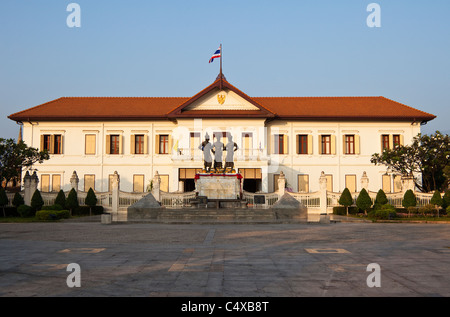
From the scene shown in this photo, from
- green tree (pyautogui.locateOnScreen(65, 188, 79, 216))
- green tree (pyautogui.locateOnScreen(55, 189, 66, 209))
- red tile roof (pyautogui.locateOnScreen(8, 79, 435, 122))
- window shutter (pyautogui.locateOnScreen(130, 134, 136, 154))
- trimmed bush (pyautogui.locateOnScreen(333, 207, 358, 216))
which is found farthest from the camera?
window shutter (pyautogui.locateOnScreen(130, 134, 136, 154))

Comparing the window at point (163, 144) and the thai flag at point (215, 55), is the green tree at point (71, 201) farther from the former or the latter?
the thai flag at point (215, 55)

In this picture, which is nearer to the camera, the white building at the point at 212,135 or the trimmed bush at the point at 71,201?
the trimmed bush at the point at 71,201

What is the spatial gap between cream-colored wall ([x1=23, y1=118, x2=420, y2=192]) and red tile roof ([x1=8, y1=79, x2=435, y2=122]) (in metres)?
0.85

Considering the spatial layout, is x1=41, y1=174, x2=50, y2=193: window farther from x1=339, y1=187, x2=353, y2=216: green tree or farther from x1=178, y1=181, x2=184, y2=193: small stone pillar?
x1=339, y1=187, x2=353, y2=216: green tree

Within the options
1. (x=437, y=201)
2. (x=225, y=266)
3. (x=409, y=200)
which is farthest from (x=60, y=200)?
(x=437, y=201)

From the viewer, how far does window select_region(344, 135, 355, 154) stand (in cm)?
3975

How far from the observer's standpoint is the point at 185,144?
38.6 m

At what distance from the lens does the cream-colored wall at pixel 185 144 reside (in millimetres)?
38750

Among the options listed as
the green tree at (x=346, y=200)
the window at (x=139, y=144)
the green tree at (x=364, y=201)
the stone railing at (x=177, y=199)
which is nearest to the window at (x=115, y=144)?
the window at (x=139, y=144)

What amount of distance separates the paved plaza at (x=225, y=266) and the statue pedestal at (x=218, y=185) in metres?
12.3

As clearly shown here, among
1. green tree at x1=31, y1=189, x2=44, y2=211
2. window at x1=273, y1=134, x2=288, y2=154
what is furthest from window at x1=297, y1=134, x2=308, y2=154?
green tree at x1=31, y1=189, x2=44, y2=211

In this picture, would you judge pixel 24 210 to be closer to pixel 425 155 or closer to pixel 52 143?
pixel 52 143

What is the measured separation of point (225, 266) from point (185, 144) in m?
30.8
